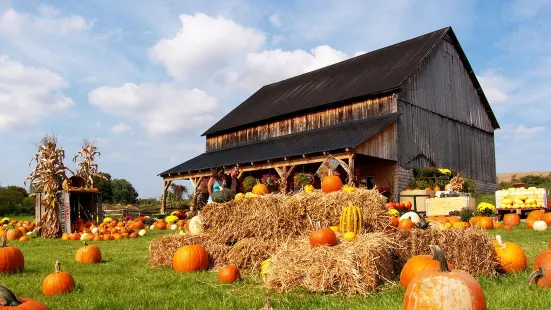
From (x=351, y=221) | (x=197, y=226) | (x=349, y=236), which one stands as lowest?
(x=197, y=226)


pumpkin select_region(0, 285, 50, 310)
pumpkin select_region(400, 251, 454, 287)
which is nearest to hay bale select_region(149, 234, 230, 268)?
pumpkin select_region(400, 251, 454, 287)

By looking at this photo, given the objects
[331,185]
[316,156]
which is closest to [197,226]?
[331,185]

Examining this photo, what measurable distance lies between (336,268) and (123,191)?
155 ft

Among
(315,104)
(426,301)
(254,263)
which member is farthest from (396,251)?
(315,104)

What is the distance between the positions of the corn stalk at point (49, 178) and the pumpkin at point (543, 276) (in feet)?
41.4

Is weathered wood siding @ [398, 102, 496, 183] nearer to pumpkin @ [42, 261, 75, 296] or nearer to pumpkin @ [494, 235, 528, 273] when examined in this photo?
pumpkin @ [494, 235, 528, 273]

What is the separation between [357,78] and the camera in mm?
25797

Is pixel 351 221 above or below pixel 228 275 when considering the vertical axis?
above

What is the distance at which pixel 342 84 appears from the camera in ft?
86.1

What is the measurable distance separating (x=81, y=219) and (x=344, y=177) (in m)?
10.1

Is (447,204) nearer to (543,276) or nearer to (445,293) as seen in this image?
(543,276)

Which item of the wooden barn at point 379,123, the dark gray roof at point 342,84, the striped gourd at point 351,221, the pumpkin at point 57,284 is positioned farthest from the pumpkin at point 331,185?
the dark gray roof at point 342,84

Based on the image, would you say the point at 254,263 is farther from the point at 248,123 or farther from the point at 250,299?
the point at 248,123

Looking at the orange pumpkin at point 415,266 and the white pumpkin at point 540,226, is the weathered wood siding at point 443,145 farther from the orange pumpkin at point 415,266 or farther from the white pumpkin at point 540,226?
the orange pumpkin at point 415,266
